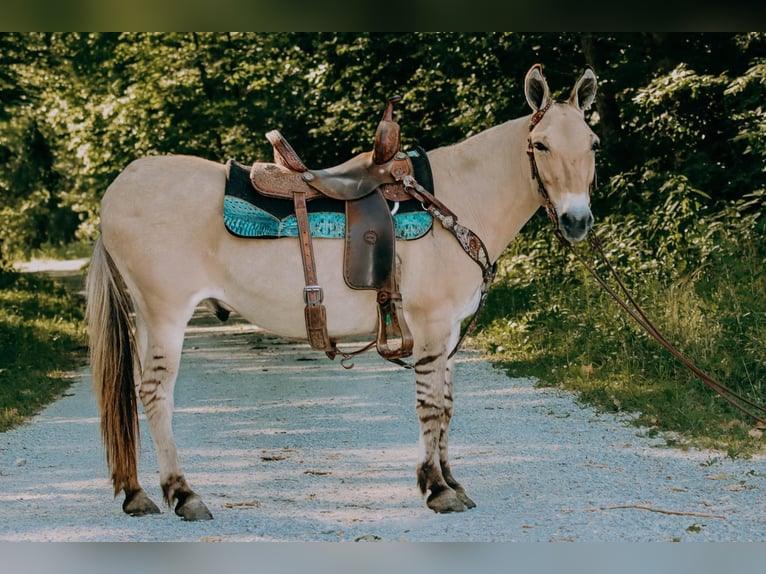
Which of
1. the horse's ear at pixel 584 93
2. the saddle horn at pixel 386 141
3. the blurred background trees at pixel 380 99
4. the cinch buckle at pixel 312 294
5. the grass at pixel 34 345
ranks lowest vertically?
the grass at pixel 34 345

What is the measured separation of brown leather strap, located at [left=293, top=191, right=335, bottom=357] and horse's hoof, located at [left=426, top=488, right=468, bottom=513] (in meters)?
1.07

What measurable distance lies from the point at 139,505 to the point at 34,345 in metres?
7.15

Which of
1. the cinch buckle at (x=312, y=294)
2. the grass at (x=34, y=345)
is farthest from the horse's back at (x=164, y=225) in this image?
the grass at (x=34, y=345)

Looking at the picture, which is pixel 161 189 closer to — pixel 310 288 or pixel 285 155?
pixel 285 155

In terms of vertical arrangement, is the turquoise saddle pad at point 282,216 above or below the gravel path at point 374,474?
above

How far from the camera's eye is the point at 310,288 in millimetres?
5797

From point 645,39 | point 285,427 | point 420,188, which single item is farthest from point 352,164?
point 645,39

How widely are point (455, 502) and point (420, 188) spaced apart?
1.76 m

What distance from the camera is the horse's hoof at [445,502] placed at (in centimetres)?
574

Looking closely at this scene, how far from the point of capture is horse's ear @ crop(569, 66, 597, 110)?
228 inches

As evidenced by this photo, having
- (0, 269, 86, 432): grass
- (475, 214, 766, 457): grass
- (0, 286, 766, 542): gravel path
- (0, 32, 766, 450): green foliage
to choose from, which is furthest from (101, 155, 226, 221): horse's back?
(0, 32, 766, 450): green foliage

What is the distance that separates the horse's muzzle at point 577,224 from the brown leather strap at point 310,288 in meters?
1.39

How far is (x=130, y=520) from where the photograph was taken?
18.6 feet

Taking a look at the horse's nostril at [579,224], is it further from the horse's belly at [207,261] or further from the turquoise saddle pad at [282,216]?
the horse's belly at [207,261]
